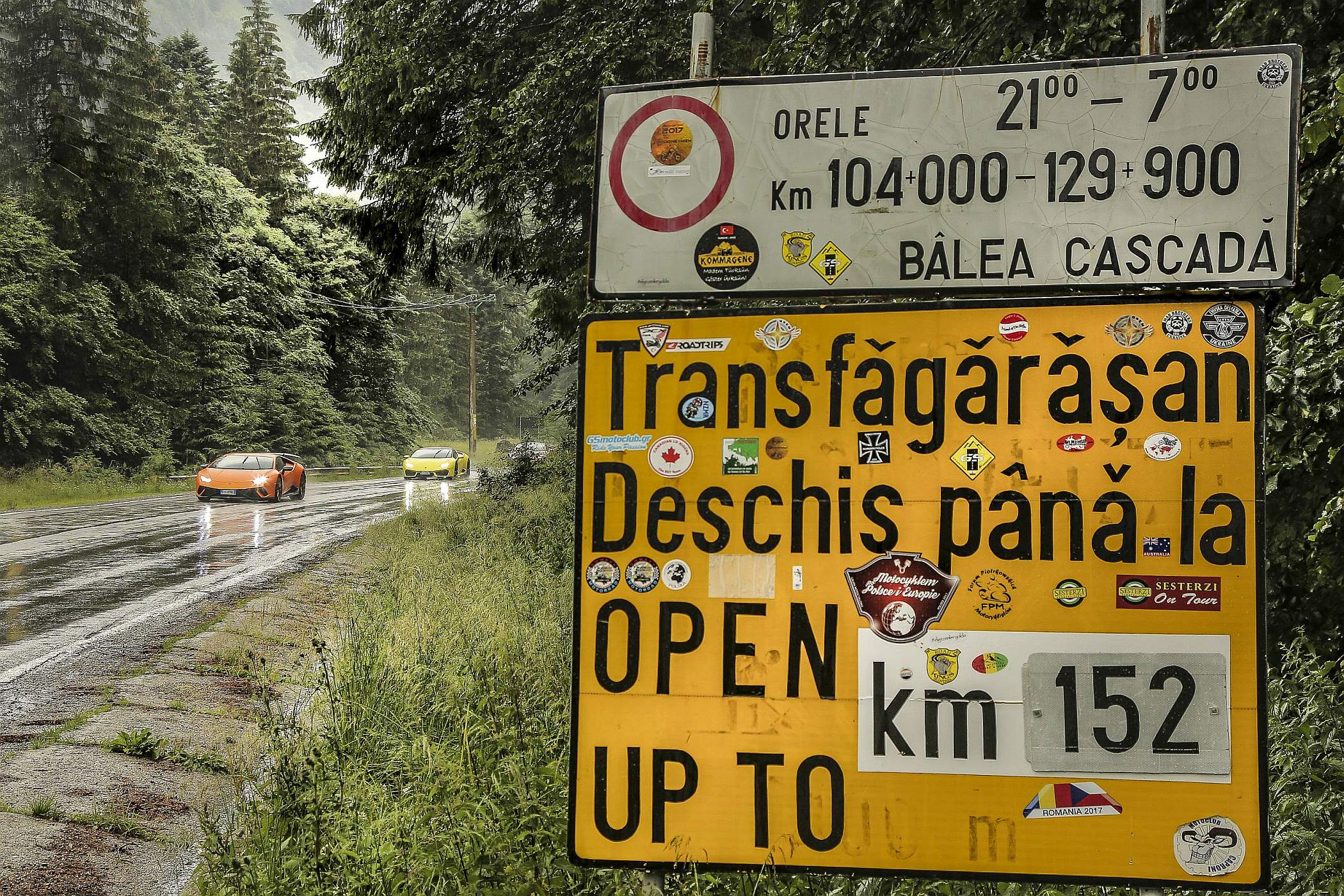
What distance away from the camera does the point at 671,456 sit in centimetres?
250

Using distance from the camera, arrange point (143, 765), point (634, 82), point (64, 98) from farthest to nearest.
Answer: point (64, 98), point (634, 82), point (143, 765)

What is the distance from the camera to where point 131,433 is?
31.6m

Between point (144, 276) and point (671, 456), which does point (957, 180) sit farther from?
point (144, 276)

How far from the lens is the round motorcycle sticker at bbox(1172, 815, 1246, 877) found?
7.60ft

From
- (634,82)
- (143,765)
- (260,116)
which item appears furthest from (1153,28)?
(260,116)

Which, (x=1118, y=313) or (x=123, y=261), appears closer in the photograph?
(x=1118, y=313)

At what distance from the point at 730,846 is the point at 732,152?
1.72 m

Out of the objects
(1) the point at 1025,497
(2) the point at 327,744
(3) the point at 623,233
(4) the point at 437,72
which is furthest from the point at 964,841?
(4) the point at 437,72

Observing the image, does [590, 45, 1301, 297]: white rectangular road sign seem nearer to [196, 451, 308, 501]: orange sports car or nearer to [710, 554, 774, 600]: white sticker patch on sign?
[710, 554, 774, 600]: white sticker patch on sign

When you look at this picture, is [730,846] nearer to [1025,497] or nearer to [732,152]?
[1025,497]

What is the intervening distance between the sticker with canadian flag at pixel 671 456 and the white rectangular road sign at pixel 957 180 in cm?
38

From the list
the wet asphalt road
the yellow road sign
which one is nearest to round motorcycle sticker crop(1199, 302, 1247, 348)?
the yellow road sign

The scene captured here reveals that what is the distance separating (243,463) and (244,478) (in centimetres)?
79

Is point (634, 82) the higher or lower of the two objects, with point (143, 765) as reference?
higher
